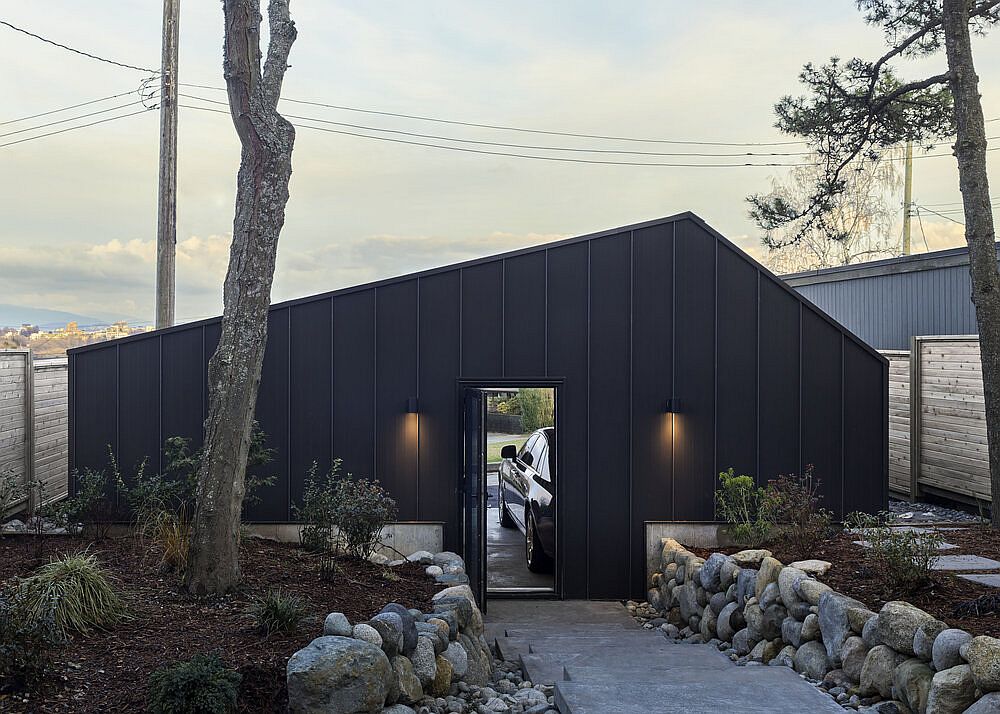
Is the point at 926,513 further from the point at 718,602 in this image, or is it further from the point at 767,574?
the point at 767,574

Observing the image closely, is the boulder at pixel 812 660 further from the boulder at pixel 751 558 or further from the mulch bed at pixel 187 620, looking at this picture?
the mulch bed at pixel 187 620

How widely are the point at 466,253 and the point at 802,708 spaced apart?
52.7 ft

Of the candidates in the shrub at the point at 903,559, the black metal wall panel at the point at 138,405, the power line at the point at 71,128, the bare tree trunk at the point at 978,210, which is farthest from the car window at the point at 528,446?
the power line at the point at 71,128

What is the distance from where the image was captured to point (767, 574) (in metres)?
6.71

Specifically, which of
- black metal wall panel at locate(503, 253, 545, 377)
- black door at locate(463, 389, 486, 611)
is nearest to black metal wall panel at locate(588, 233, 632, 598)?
black metal wall panel at locate(503, 253, 545, 377)

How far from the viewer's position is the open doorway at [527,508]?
903 centimetres

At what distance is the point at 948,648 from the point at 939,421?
22.2ft

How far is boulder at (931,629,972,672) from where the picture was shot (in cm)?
459

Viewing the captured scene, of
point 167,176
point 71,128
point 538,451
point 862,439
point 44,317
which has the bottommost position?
point 538,451

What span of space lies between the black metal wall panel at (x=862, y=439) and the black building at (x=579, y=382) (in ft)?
0.06

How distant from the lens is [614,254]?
8.77 m

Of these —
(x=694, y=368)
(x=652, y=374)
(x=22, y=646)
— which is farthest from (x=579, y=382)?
(x=22, y=646)

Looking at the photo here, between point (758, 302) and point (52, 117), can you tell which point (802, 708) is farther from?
point (52, 117)

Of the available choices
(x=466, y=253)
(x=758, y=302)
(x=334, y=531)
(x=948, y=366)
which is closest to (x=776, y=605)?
(x=758, y=302)
